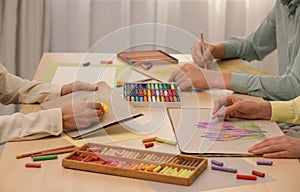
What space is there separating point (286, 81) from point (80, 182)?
901 mm

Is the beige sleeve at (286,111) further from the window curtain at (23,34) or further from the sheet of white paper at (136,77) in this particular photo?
the window curtain at (23,34)

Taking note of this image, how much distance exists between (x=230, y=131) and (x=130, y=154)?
301 millimetres

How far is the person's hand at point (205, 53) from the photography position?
6.59 ft

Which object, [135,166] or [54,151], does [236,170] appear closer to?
[135,166]

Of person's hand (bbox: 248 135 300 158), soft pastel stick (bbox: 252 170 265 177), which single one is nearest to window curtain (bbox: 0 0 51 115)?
person's hand (bbox: 248 135 300 158)

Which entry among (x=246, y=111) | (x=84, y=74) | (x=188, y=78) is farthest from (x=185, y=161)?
(x=84, y=74)

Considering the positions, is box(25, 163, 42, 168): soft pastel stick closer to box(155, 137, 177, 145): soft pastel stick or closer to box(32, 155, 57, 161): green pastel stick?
box(32, 155, 57, 161): green pastel stick

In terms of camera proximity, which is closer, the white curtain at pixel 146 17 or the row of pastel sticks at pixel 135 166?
the row of pastel sticks at pixel 135 166

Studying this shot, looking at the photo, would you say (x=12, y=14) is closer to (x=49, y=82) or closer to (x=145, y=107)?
(x=49, y=82)

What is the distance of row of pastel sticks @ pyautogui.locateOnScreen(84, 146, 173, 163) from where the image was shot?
3.97 feet

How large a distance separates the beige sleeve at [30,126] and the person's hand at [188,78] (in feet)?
1.62

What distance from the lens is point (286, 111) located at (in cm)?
155

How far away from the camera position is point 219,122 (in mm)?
1479

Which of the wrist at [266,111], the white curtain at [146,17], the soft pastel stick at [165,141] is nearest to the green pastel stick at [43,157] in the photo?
the soft pastel stick at [165,141]
